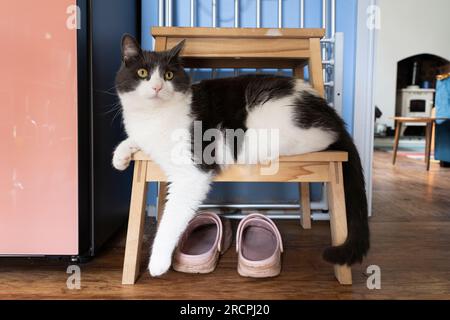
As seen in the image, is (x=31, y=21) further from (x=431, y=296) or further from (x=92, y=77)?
(x=431, y=296)

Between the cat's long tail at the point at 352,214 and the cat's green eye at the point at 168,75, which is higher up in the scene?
the cat's green eye at the point at 168,75

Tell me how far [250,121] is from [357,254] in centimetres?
40

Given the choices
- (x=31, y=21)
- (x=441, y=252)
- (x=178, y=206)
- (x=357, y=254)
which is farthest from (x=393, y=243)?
(x=31, y=21)

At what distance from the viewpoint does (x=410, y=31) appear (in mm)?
6594

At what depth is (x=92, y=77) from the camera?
0.94m

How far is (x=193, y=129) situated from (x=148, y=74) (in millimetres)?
168

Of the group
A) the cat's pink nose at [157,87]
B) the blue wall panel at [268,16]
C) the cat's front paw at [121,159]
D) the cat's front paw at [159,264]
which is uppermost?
the blue wall panel at [268,16]

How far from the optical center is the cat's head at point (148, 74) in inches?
32.9

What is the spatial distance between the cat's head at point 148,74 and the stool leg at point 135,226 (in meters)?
0.17

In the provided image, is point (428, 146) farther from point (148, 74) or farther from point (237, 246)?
point (148, 74)

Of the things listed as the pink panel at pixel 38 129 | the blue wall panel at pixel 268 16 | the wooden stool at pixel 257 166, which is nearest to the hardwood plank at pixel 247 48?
the wooden stool at pixel 257 166

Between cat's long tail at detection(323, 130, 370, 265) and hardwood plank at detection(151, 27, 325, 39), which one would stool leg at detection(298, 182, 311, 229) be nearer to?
cat's long tail at detection(323, 130, 370, 265)

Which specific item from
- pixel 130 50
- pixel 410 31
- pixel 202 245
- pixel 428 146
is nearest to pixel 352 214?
pixel 202 245

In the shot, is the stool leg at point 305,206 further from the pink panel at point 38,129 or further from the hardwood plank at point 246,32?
the pink panel at point 38,129
